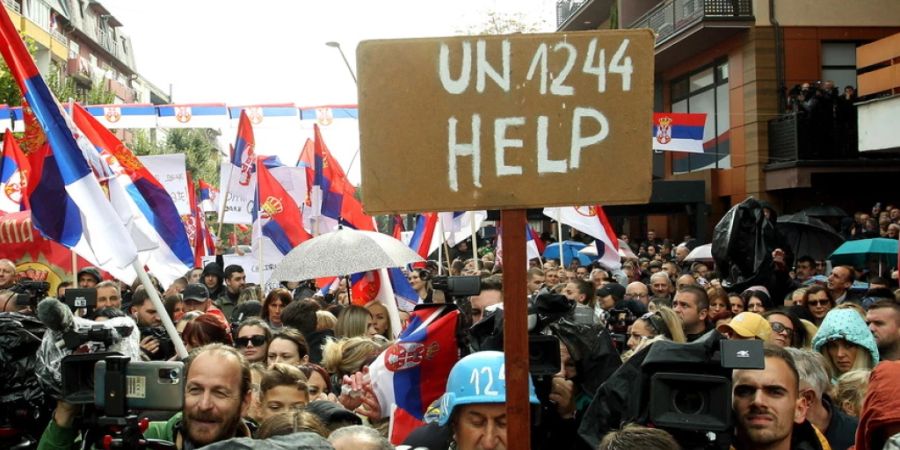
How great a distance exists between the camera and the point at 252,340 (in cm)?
651

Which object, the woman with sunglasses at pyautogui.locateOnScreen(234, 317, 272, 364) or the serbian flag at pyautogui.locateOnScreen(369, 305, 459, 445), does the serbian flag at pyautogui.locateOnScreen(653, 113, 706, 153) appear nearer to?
the woman with sunglasses at pyautogui.locateOnScreen(234, 317, 272, 364)

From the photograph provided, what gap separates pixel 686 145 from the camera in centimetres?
1902

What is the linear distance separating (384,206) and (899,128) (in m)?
12.9

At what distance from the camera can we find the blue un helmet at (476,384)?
4.04 m

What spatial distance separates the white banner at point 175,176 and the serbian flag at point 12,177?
204 cm

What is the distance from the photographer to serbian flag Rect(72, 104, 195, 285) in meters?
9.68

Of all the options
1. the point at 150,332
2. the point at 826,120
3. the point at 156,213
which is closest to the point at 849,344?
the point at 150,332

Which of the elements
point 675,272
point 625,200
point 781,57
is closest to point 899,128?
point 675,272

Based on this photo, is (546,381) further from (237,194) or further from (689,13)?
(689,13)

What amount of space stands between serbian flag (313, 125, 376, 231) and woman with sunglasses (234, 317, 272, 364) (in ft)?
24.1

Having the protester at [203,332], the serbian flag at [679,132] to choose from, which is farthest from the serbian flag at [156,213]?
the serbian flag at [679,132]

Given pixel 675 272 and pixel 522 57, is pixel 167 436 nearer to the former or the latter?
pixel 522 57

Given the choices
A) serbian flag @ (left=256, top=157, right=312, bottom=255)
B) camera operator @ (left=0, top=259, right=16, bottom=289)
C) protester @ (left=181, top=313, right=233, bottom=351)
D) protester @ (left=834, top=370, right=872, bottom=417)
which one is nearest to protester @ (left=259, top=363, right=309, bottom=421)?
protester @ (left=181, top=313, right=233, bottom=351)

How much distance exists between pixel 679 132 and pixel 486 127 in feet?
53.9
